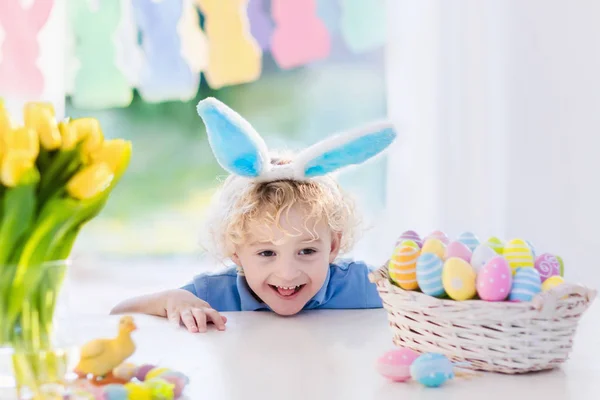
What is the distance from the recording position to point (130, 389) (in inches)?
28.6

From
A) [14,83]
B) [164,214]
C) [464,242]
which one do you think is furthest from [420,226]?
[464,242]

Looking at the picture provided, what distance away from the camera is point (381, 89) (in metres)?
2.98

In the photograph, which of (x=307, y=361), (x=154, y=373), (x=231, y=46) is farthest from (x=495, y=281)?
(x=231, y=46)

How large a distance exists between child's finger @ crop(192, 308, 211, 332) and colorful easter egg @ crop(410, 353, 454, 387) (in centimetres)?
39

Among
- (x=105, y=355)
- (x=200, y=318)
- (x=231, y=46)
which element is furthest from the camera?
(x=231, y=46)

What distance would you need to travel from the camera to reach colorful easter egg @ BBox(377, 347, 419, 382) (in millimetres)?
825

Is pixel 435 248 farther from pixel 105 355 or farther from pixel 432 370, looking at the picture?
pixel 105 355

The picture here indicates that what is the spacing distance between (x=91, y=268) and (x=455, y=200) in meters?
1.30

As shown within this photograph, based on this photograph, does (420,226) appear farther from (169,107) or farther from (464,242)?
(464,242)

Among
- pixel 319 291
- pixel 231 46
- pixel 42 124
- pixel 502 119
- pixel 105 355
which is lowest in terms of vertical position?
pixel 319 291

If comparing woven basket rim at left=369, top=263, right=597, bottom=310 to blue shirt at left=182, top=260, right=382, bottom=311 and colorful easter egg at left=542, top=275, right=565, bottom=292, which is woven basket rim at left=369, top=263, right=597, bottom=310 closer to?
colorful easter egg at left=542, top=275, right=565, bottom=292

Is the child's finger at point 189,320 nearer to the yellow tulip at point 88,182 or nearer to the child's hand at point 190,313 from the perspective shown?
the child's hand at point 190,313

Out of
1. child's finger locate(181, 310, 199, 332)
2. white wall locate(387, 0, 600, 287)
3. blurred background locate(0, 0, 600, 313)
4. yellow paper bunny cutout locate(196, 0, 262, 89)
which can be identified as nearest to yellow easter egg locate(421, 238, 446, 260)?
child's finger locate(181, 310, 199, 332)

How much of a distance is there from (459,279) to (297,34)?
2145 millimetres
